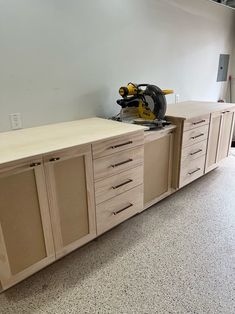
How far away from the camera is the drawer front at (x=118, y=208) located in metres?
1.76

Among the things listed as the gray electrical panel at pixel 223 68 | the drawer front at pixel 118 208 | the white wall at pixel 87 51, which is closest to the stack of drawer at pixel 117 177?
the drawer front at pixel 118 208

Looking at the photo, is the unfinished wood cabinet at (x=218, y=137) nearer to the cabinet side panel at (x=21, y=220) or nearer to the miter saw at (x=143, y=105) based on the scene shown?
the miter saw at (x=143, y=105)

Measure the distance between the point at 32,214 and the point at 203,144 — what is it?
1978mm

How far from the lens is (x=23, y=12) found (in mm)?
1662

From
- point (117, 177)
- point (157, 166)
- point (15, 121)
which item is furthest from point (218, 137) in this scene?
point (15, 121)

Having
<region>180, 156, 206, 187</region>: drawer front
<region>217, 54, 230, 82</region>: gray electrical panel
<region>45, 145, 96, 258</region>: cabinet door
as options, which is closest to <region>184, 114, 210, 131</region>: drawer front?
<region>180, 156, 206, 187</region>: drawer front

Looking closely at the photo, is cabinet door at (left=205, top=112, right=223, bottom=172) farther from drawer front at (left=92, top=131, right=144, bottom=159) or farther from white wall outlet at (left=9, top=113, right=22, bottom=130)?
white wall outlet at (left=9, top=113, right=22, bottom=130)

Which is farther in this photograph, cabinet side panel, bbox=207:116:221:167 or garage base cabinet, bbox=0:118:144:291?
cabinet side panel, bbox=207:116:221:167

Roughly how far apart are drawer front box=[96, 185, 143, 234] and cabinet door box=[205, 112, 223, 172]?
1.21 m

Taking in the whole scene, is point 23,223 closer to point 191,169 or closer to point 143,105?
point 143,105

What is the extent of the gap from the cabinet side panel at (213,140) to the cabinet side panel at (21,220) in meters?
2.10

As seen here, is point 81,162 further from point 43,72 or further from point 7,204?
point 43,72

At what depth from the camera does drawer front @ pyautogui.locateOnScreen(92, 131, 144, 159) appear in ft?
5.20

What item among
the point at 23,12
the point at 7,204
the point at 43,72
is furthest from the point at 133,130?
the point at 23,12
